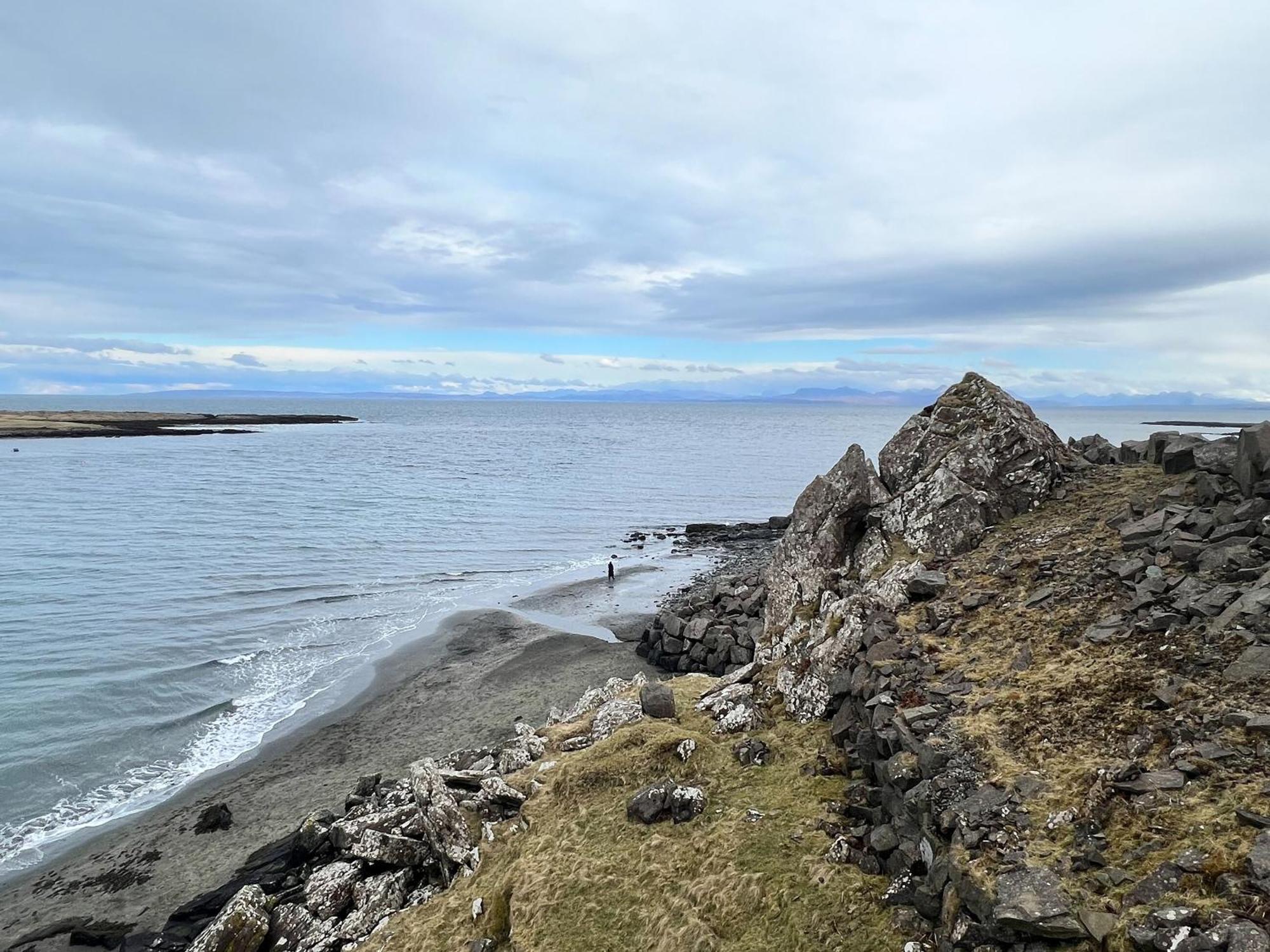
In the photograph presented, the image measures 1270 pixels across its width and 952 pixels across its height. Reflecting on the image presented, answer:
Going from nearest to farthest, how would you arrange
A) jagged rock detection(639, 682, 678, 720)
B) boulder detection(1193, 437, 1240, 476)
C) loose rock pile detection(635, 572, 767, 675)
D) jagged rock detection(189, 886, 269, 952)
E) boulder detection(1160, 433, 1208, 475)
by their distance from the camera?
jagged rock detection(189, 886, 269, 952) → boulder detection(1193, 437, 1240, 476) → boulder detection(1160, 433, 1208, 475) → jagged rock detection(639, 682, 678, 720) → loose rock pile detection(635, 572, 767, 675)

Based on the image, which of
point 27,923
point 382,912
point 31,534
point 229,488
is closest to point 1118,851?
point 382,912

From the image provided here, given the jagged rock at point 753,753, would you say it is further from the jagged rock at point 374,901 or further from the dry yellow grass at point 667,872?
the jagged rock at point 374,901

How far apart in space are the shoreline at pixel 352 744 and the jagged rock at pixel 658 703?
1068 centimetres

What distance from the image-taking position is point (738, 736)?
56.2 ft

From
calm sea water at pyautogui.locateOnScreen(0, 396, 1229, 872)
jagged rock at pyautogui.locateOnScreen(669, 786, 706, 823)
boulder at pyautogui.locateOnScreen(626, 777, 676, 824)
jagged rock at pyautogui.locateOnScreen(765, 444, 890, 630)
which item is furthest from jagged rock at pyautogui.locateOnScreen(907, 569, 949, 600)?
calm sea water at pyautogui.locateOnScreen(0, 396, 1229, 872)

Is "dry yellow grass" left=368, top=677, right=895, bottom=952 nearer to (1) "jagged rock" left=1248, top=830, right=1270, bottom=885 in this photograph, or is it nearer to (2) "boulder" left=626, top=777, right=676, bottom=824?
(2) "boulder" left=626, top=777, right=676, bottom=824

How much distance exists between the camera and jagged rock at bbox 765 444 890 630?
22.9m

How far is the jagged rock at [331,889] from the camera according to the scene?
1536 centimetres

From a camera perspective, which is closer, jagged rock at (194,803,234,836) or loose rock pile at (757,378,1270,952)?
loose rock pile at (757,378,1270,952)

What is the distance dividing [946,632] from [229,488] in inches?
3735

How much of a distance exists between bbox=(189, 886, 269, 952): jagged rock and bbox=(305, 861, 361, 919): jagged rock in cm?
90

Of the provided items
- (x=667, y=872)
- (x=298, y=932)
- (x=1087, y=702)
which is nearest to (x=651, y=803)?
(x=667, y=872)

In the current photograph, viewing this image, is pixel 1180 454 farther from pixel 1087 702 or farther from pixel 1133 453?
pixel 1087 702

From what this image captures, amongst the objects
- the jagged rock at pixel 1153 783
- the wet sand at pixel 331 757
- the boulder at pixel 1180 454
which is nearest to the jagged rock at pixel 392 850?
the wet sand at pixel 331 757
